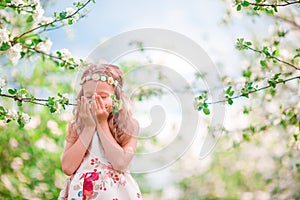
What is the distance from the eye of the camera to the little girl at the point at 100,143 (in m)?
2.04

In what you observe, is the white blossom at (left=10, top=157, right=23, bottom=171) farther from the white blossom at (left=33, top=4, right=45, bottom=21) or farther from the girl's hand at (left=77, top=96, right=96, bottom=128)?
the girl's hand at (left=77, top=96, right=96, bottom=128)

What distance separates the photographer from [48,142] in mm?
5398

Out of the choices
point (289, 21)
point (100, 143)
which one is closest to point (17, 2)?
point (100, 143)

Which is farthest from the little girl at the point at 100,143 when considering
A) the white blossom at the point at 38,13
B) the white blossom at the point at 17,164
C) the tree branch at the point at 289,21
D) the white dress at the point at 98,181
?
the white blossom at the point at 17,164

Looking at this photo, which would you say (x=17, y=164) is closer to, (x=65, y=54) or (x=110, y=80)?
(x=65, y=54)

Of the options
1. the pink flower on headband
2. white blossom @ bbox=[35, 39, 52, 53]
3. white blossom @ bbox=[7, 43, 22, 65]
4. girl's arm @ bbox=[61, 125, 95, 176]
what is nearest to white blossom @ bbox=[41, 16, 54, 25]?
white blossom @ bbox=[35, 39, 52, 53]

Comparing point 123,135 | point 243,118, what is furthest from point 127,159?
point 243,118

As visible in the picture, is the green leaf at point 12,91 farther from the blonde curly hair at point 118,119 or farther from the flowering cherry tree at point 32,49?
the blonde curly hair at point 118,119

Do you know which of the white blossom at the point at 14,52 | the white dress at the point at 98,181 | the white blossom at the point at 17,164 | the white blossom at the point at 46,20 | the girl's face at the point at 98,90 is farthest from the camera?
the white blossom at the point at 17,164

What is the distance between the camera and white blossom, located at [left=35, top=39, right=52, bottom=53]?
2547mm

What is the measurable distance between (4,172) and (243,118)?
2.54 metres

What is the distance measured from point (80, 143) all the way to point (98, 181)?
7.4 inches

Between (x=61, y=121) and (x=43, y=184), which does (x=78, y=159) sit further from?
(x=61, y=121)

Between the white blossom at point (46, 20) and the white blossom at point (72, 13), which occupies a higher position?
the white blossom at point (46, 20)
